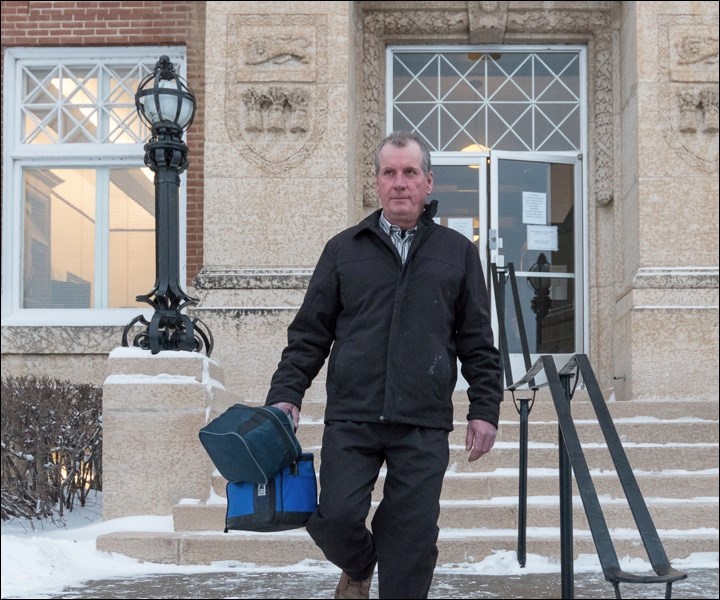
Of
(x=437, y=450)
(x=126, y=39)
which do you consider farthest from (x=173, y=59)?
(x=437, y=450)

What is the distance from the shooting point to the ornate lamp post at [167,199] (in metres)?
7.32

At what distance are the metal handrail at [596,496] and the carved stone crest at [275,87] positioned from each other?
5.00m

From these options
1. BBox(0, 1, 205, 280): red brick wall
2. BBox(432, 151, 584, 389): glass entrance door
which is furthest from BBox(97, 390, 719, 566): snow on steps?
BBox(0, 1, 205, 280): red brick wall

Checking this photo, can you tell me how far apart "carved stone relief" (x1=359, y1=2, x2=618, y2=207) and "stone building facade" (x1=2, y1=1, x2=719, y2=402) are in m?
0.02

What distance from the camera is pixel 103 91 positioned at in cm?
1083

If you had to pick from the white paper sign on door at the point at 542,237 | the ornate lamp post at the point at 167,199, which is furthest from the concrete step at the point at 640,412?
the white paper sign on door at the point at 542,237

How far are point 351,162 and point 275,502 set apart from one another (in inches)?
254

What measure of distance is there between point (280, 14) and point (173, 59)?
1.62 metres

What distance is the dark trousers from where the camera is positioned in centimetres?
367

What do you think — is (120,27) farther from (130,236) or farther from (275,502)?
(275,502)

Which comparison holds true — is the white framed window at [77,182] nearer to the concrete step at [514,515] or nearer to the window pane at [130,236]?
the window pane at [130,236]

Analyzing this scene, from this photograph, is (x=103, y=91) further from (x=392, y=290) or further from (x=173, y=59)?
(x=392, y=290)

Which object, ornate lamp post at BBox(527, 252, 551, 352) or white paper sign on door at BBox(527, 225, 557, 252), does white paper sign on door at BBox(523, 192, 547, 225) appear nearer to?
white paper sign on door at BBox(527, 225, 557, 252)

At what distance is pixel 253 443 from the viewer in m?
3.65
